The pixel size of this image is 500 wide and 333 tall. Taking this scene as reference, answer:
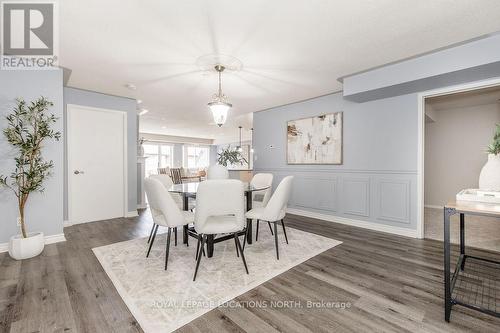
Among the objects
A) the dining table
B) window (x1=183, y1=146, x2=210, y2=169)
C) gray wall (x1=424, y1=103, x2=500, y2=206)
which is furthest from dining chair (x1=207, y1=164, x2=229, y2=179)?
window (x1=183, y1=146, x2=210, y2=169)

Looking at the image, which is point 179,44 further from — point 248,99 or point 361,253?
point 361,253

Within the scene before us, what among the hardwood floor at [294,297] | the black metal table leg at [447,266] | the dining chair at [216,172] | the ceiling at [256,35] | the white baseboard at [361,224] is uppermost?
the ceiling at [256,35]

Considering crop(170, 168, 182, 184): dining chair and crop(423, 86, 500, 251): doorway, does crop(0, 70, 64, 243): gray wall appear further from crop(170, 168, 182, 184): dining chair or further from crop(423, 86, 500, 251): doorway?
crop(423, 86, 500, 251): doorway

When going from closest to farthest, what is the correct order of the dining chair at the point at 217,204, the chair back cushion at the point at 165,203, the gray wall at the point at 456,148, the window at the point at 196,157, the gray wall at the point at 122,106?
the dining chair at the point at 217,204 < the chair back cushion at the point at 165,203 < the gray wall at the point at 122,106 < the gray wall at the point at 456,148 < the window at the point at 196,157

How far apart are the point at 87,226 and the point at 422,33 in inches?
209

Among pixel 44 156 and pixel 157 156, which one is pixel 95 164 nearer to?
pixel 44 156

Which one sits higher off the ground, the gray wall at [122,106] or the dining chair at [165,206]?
the gray wall at [122,106]

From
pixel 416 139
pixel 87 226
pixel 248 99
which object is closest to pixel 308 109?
pixel 248 99

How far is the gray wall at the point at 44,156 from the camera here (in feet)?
9.11

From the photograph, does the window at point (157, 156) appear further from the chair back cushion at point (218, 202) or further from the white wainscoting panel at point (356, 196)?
the chair back cushion at point (218, 202)

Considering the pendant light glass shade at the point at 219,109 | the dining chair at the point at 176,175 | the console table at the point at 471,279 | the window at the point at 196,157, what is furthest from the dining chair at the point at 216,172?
the window at the point at 196,157

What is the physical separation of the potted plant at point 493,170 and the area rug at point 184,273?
167 centimetres

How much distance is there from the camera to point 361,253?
108 inches

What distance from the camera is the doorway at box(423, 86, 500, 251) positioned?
4.71 m
